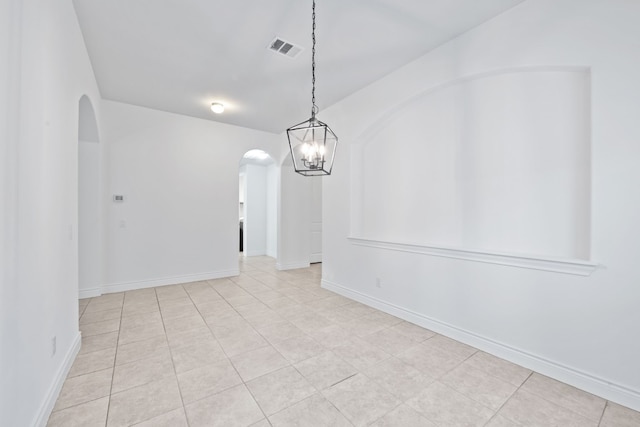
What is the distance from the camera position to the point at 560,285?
209 centimetres

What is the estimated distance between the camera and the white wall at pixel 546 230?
→ 1.83 m

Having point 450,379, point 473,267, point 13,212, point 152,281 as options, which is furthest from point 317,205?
point 13,212

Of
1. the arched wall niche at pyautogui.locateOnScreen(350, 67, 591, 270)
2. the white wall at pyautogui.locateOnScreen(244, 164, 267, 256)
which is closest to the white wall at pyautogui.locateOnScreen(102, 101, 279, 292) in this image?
the white wall at pyautogui.locateOnScreen(244, 164, 267, 256)

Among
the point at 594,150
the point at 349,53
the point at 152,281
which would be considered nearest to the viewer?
the point at 594,150

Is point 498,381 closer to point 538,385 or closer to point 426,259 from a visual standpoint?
point 538,385

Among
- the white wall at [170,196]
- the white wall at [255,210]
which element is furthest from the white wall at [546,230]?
the white wall at [255,210]

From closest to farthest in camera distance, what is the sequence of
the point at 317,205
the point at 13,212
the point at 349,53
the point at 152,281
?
the point at 13,212, the point at 349,53, the point at 152,281, the point at 317,205

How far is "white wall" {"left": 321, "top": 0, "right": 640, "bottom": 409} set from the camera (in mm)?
1827

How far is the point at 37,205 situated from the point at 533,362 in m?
3.73

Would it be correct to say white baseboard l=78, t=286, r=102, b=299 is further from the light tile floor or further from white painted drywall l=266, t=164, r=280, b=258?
white painted drywall l=266, t=164, r=280, b=258

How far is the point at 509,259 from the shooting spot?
2.37 meters

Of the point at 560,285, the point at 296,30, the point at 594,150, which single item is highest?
the point at 296,30

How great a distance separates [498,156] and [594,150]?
2.17ft

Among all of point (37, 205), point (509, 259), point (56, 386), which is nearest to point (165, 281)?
point (56, 386)
